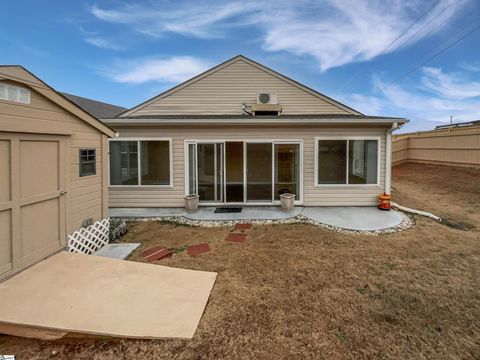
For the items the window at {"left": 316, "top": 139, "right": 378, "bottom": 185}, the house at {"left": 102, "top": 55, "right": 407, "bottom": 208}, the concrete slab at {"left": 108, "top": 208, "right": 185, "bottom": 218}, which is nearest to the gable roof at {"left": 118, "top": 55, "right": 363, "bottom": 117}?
the house at {"left": 102, "top": 55, "right": 407, "bottom": 208}

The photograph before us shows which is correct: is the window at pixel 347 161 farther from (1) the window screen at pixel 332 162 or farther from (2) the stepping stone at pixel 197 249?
(2) the stepping stone at pixel 197 249

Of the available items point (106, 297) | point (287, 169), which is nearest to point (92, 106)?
point (287, 169)

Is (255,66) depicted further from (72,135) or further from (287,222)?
(72,135)

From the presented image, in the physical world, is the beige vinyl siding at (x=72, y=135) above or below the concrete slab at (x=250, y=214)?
above

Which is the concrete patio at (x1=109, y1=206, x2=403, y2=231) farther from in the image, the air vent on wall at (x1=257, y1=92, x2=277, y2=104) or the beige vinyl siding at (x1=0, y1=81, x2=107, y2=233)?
the air vent on wall at (x1=257, y1=92, x2=277, y2=104)

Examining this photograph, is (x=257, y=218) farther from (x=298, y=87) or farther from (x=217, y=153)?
(x=298, y=87)

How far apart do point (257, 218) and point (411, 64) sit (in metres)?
17.6

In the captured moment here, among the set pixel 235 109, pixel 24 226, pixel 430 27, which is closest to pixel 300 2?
pixel 235 109

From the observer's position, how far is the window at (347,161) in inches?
306

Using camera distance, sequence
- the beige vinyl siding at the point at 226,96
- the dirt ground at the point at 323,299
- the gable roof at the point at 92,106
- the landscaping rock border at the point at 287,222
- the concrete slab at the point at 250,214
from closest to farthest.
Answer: the dirt ground at the point at 323,299 < the landscaping rock border at the point at 287,222 < the concrete slab at the point at 250,214 < the beige vinyl siding at the point at 226,96 < the gable roof at the point at 92,106

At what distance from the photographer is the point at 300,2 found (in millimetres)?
10664

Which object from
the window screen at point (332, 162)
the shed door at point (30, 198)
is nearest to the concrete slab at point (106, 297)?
the shed door at point (30, 198)

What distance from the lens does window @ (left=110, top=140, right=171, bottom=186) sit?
7.79m

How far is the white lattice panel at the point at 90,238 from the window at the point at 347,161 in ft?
19.7
